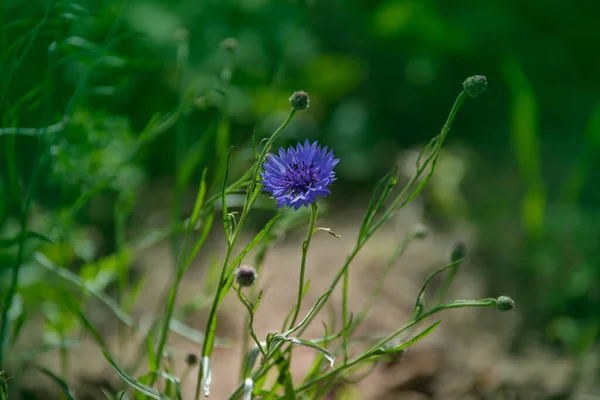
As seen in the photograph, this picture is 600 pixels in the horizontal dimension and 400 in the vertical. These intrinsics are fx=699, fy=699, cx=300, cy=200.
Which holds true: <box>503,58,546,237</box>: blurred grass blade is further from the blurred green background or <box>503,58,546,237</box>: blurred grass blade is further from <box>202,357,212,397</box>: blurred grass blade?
<box>202,357,212,397</box>: blurred grass blade

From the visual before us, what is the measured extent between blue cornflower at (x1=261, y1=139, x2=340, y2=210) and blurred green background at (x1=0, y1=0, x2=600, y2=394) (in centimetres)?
57

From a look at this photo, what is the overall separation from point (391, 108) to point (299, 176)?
1.81m

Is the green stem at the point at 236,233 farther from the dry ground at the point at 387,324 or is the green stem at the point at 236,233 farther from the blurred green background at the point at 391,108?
the blurred green background at the point at 391,108

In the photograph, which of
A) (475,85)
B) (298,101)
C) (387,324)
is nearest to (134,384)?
(298,101)

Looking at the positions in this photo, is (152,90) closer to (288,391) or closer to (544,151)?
(544,151)

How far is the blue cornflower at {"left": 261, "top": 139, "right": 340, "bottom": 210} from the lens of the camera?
74cm

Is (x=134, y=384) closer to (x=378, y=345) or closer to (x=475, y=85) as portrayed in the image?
(x=378, y=345)

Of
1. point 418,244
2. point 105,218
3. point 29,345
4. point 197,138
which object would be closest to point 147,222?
point 105,218

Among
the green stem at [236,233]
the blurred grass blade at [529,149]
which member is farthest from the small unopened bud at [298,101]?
the blurred grass blade at [529,149]

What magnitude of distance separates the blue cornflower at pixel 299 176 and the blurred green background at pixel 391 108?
1.87ft

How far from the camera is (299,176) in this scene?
2.54 ft

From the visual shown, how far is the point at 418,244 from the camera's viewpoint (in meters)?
1.95

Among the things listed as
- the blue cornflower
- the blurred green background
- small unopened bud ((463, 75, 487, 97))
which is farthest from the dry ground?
small unopened bud ((463, 75, 487, 97))

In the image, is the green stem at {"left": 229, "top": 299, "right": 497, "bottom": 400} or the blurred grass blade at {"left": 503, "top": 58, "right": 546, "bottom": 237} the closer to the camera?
the green stem at {"left": 229, "top": 299, "right": 497, "bottom": 400}
